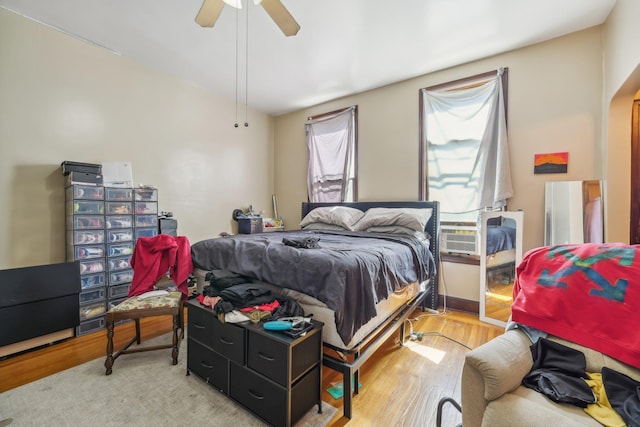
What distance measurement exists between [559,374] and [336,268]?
108 centimetres

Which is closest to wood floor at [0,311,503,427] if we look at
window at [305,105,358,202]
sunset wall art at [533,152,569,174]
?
sunset wall art at [533,152,569,174]

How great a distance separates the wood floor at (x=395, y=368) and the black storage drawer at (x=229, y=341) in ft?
2.14

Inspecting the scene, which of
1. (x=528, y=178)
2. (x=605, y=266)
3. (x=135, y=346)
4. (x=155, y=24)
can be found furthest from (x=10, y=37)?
(x=528, y=178)

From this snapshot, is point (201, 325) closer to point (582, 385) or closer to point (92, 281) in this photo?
point (92, 281)

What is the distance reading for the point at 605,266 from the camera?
3.99 ft

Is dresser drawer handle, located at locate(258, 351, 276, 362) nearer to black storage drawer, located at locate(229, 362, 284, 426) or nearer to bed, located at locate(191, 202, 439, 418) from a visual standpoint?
black storage drawer, located at locate(229, 362, 284, 426)

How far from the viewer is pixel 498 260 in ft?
9.55

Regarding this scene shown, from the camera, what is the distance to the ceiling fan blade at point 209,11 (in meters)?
1.82

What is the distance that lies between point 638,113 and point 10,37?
5.45m

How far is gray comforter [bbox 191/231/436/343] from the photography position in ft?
5.31

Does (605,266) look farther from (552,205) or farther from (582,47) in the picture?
(582,47)

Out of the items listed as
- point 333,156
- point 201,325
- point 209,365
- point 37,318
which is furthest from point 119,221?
point 333,156

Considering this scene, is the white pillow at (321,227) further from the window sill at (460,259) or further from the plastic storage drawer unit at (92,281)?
the plastic storage drawer unit at (92,281)

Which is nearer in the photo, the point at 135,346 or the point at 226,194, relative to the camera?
the point at 135,346
